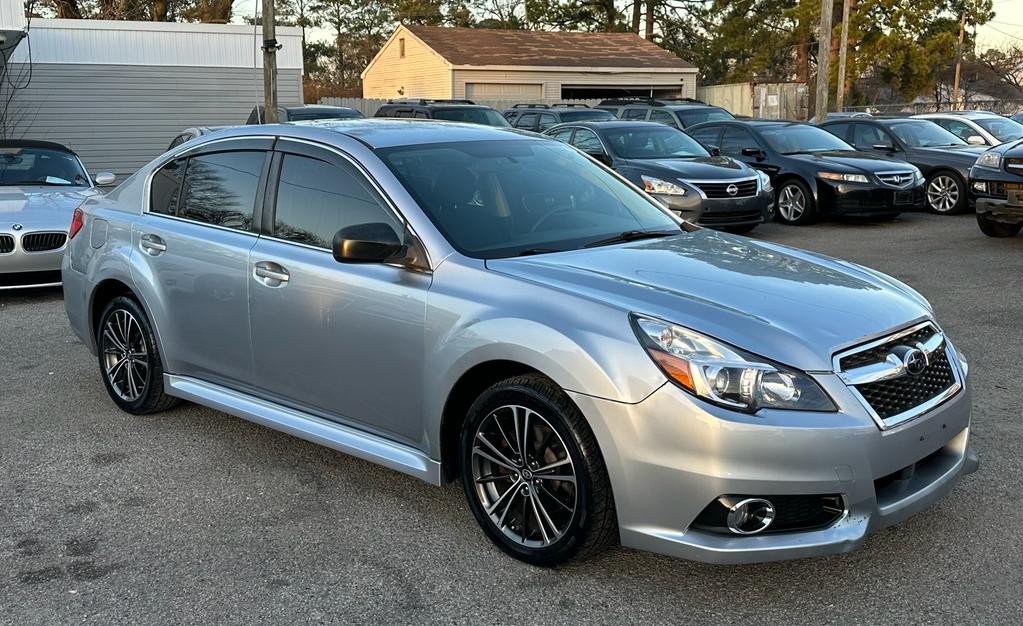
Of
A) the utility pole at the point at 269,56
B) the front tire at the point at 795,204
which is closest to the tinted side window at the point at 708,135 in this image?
the front tire at the point at 795,204

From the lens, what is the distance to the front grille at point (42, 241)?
9.16m

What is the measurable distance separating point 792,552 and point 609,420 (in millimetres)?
734

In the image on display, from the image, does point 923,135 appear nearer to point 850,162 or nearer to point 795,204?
point 850,162

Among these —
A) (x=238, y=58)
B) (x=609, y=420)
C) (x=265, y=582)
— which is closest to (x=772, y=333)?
(x=609, y=420)

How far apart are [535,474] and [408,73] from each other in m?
40.6

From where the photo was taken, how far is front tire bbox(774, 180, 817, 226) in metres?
14.5

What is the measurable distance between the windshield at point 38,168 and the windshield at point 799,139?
9.61 meters

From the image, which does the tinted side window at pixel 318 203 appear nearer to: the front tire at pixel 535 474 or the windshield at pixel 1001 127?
the front tire at pixel 535 474

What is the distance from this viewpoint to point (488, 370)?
390 cm

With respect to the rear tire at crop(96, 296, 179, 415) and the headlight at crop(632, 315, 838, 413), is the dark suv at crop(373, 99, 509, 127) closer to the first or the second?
the rear tire at crop(96, 296, 179, 415)

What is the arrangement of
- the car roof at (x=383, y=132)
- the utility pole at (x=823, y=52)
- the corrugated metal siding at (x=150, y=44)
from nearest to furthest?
1. the car roof at (x=383, y=132)
2. the corrugated metal siding at (x=150, y=44)
3. the utility pole at (x=823, y=52)

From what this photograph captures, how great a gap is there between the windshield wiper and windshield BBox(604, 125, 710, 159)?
30.7 feet

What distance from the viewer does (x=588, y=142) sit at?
1469cm

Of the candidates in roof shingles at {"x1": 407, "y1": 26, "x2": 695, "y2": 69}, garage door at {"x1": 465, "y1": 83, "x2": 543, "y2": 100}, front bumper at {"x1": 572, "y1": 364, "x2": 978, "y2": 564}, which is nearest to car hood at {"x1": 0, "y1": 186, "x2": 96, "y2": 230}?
front bumper at {"x1": 572, "y1": 364, "x2": 978, "y2": 564}
